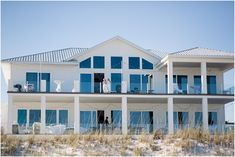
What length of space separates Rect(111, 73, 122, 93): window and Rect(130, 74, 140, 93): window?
898mm

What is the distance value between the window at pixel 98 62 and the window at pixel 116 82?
1110 millimetres

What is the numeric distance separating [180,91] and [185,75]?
11.4 ft

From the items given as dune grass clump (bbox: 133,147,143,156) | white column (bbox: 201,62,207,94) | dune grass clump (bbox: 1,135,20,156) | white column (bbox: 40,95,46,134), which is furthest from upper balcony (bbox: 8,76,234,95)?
dune grass clump (bbox: 133,147,143,156)

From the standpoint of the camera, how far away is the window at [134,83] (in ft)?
117

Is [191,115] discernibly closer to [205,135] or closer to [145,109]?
[145,109]

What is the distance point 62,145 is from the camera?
28844mm

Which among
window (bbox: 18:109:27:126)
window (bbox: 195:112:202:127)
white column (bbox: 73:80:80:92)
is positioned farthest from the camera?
window (bbox: 195:112:202:127)

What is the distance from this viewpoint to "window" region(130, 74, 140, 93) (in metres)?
35.8

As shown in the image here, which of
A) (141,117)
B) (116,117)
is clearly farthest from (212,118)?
(116,117)

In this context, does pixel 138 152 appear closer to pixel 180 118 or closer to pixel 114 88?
pixel 114 88

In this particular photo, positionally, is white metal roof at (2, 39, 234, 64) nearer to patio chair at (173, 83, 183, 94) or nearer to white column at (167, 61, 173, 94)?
white column at (167, 61, 173, 94)

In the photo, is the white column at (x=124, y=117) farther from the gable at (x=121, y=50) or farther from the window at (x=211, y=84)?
the window at (x=211, y=84)

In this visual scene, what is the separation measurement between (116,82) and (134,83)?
1.36 meters

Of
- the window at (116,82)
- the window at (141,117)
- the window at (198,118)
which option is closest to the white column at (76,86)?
the window at (116,82)
